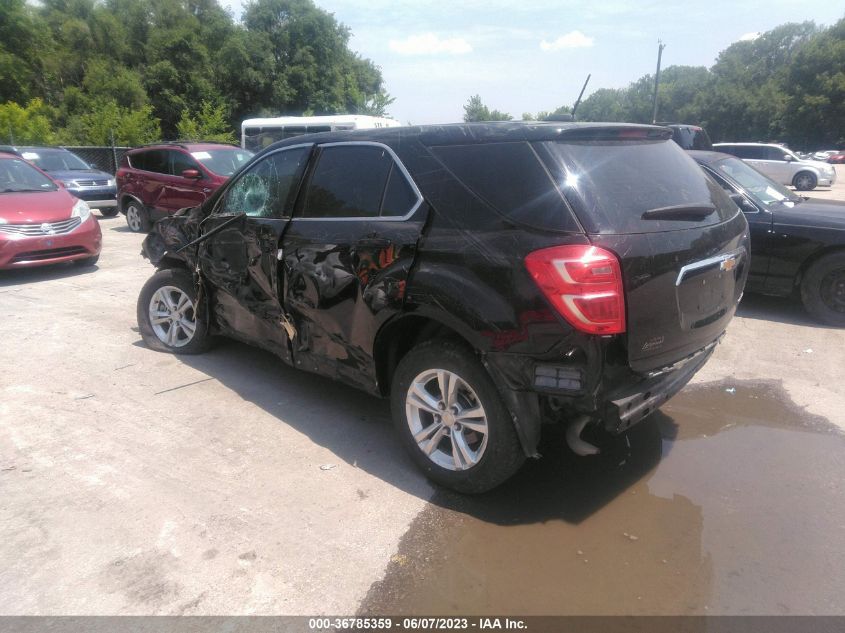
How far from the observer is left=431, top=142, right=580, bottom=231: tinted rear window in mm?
2775

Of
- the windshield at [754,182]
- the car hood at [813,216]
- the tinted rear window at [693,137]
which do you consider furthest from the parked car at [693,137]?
the car hood at [813,216]

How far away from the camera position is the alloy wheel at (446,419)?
3.10m

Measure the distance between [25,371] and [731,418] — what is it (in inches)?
208

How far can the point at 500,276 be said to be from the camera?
2.82 m

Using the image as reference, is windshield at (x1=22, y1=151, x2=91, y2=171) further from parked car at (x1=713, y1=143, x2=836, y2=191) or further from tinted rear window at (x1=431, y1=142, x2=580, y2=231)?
parked car at (x1=713, y1=143, x2=836, y2=191)

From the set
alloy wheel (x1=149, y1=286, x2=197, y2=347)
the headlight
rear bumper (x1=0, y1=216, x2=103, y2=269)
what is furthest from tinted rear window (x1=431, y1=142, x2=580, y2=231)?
the headlight

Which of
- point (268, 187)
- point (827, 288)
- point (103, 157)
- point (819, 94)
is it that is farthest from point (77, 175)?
point (819, 94)

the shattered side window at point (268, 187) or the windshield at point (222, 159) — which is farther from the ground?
the shattered side window at point (268, 187)

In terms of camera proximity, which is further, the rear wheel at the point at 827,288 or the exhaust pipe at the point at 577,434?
the rear wheel at the point at 827,288

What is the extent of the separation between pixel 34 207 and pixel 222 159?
397 centimetres

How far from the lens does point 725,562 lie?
9.06 feet

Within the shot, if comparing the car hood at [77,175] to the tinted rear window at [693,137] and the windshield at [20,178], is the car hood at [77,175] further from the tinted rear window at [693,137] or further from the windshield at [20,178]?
the tinted rear window at [693,137]

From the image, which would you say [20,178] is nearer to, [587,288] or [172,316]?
[172,316]

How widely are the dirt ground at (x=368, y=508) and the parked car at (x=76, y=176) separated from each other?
1064 cm
